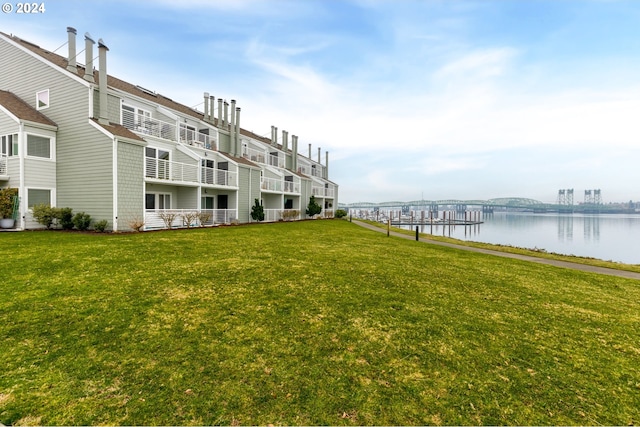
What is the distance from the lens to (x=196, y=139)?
24.5 metres

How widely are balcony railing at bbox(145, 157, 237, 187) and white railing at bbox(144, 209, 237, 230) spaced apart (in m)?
2.21

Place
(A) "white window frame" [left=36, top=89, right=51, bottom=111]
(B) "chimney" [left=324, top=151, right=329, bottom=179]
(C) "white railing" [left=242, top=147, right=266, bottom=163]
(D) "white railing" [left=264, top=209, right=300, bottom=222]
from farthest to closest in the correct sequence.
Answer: (B) "chimney" [left=324, top=151, right=329, bottom=179]
(C) "white railing" [left=242, top=147, right=266, bottom=163]
(D) "white railing" [left=264, top=209, right=300, bottom=222]
(A) "white window frame" [left=36, top=89, right=51, bottom=111]

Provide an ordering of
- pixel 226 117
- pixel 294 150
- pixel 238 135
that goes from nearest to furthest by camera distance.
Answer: pixel 238 135, pixel 226 117, pixel 294 150

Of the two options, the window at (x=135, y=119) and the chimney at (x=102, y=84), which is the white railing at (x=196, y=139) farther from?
the chimney at (x=102, y=84)

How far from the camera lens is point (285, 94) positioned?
84.9ft

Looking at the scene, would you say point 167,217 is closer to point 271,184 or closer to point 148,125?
point 148,125

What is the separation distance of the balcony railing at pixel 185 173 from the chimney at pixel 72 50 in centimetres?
727

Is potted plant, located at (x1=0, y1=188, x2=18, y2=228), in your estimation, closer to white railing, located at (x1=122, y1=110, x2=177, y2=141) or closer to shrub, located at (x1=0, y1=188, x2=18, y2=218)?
shrub, located at (x1=0, y1=188, x2=18, y2=218)

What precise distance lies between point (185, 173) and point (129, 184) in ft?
14.5

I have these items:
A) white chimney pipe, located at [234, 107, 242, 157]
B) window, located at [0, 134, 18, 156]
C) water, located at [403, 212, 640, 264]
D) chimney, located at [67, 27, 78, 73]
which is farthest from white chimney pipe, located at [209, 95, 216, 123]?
water, located at [403, 212, 640, 264]

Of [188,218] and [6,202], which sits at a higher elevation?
[6,202]

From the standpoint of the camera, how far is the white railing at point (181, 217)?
16.6 metres

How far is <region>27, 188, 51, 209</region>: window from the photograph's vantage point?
15.4 m

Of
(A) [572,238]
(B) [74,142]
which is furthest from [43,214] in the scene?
(A) [572,238]
